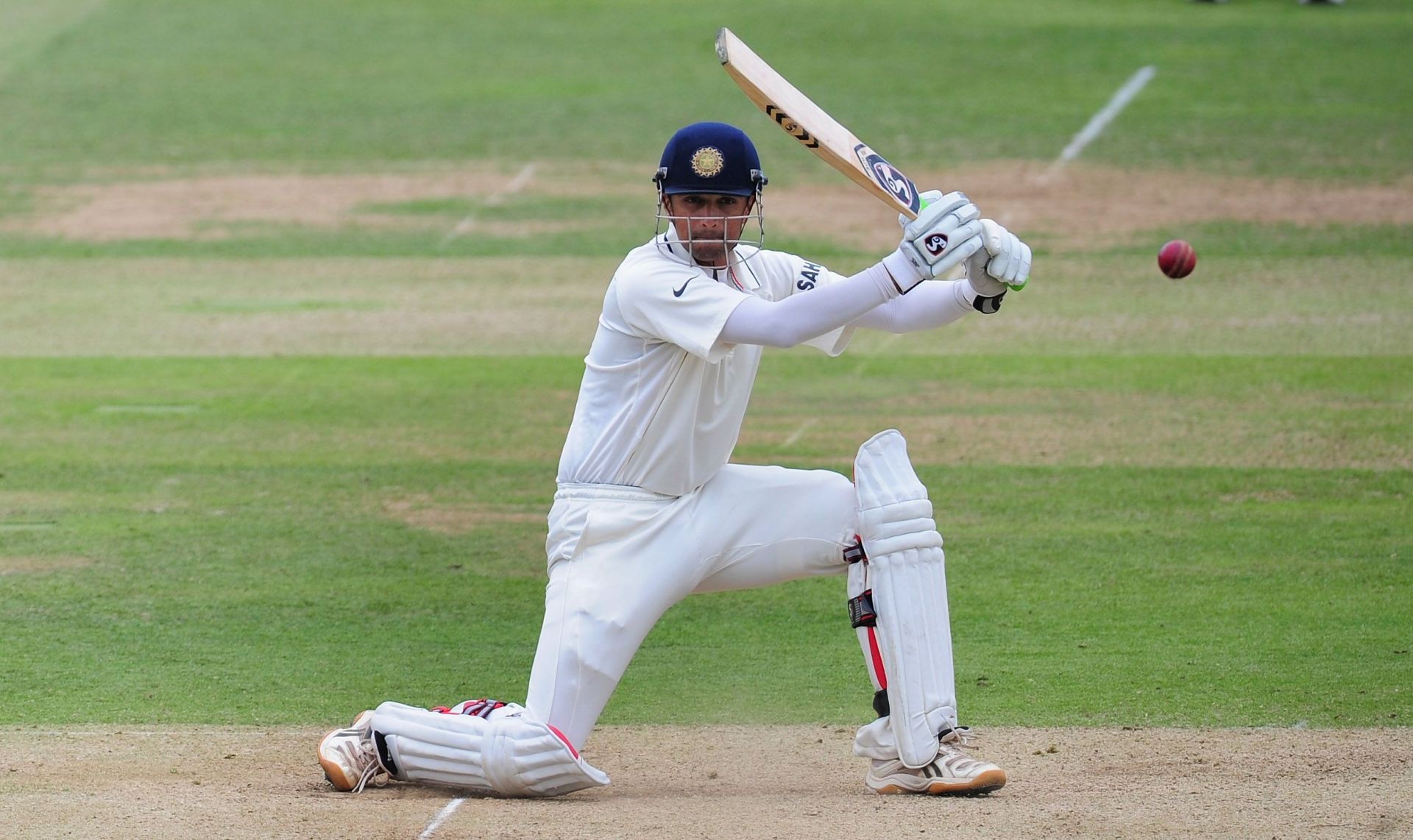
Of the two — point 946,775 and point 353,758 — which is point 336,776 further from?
point 946,775

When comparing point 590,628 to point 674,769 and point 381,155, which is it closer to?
point 674,769

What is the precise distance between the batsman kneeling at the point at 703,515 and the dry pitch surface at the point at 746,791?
16cm

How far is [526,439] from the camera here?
35.6 feet

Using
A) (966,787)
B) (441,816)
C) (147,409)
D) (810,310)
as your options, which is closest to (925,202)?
(810,310)

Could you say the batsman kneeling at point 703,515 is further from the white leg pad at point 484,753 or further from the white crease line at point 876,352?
the white crease line at point 876,352

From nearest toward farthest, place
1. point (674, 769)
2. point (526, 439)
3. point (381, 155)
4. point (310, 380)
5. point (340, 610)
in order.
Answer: point (674, 769) → point (340, 610) → point (526, 439) → point (310, 380) → point (381, 155)

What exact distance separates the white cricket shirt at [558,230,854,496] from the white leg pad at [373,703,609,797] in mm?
799

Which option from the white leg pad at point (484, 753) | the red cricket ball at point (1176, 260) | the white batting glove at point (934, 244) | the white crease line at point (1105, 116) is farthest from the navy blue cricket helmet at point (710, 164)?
the white crease line at point (1105, 116)

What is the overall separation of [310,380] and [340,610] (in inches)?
200

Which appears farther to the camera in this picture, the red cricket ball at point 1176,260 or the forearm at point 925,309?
the red cricket ball at point 1176,260

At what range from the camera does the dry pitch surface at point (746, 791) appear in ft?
16.1

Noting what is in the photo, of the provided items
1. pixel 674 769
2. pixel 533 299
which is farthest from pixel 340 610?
pixel 533 299

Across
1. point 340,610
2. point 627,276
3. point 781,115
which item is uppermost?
point 781,115

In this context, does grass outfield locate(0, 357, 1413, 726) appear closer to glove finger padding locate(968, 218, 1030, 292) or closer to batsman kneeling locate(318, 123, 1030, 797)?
batsman kneeling locate(318, 123, 1030, 797)
